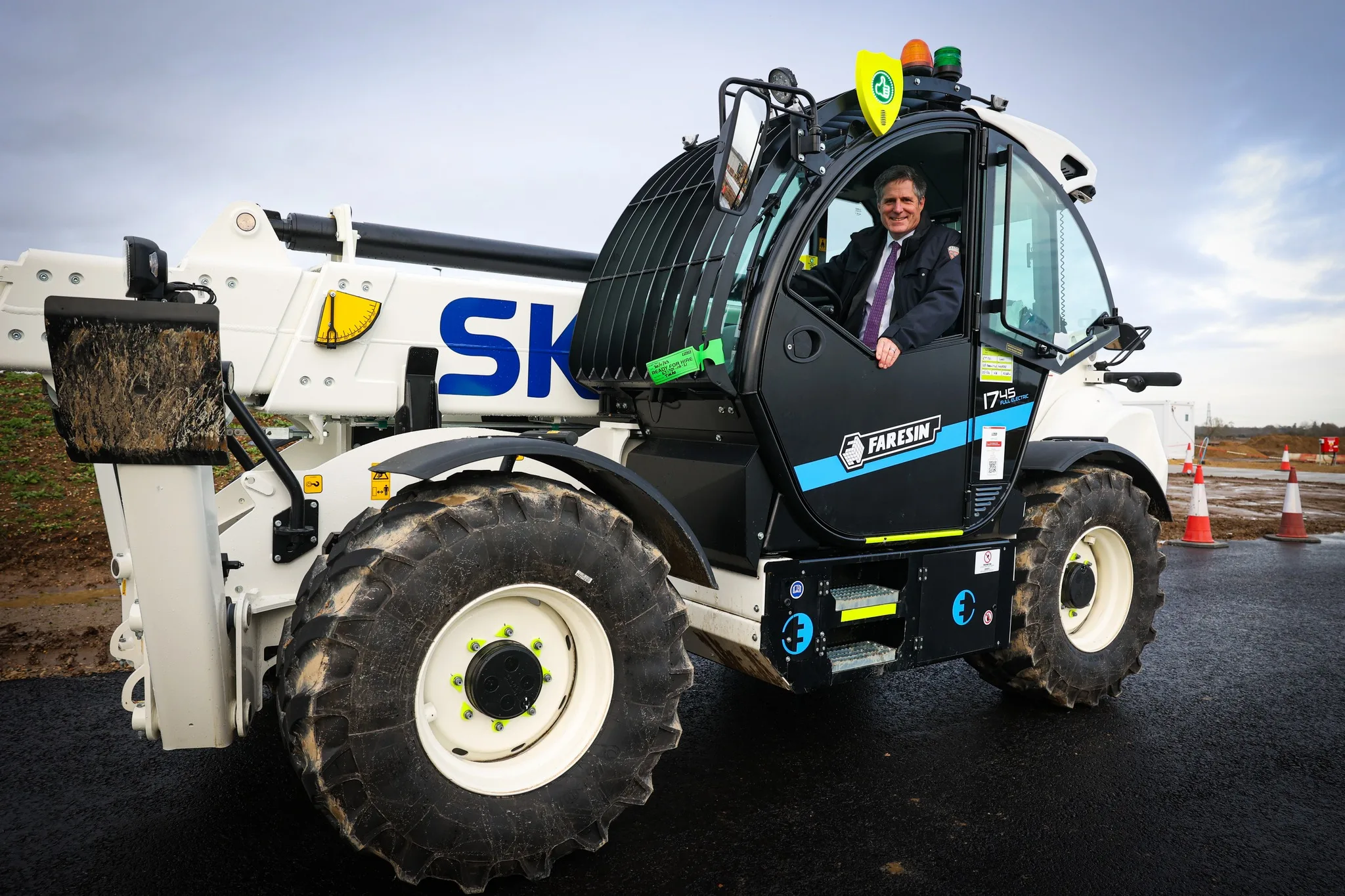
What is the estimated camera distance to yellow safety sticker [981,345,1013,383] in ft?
12.4

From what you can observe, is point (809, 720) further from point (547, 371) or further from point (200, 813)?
point (200, 813)

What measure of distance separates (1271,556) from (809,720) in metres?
7.43

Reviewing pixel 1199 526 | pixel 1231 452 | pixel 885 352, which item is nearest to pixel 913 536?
pixel 885 352

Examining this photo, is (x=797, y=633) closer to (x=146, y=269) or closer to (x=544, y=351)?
(x=544, y=351)

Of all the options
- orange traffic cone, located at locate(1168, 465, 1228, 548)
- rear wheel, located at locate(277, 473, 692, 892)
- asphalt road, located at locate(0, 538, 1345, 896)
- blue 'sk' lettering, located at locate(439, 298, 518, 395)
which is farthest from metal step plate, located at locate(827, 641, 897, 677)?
orange traffic cone, located at locate(1168, 465, 1228, 548)

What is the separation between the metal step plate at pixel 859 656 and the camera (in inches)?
137

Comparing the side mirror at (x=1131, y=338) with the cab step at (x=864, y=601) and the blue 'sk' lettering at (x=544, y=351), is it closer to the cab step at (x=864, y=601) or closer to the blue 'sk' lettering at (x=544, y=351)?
the cab step at (x=864, y=601)

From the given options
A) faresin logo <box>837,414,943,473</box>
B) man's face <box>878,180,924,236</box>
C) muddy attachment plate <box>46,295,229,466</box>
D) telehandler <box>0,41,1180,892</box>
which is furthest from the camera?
man's face <box>878,180,924,236</box>

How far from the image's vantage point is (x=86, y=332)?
7.12ft

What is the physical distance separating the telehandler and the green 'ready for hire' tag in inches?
0.4

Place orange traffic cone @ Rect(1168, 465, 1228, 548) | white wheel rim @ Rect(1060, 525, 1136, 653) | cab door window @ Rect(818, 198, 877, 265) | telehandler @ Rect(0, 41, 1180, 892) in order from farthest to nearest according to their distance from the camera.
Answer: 1. orange traffic cone @ Rect(1168, 465, 1228, 548)
2. white wheel rim @ Rect(1060, 525, 1136, 653)
3. cab door window @ Rect(818, 198, 877, 265)
4. telehandler @ Rect(0, 41, 1180, 892)

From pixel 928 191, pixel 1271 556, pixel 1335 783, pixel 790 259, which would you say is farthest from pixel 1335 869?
pixel 1271 556

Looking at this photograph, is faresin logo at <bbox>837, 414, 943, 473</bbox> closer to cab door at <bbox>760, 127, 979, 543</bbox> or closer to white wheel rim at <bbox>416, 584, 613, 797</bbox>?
cab door at <bbox>760, 127, 979, 543</bbox>

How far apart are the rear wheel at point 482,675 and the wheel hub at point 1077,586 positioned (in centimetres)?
239
